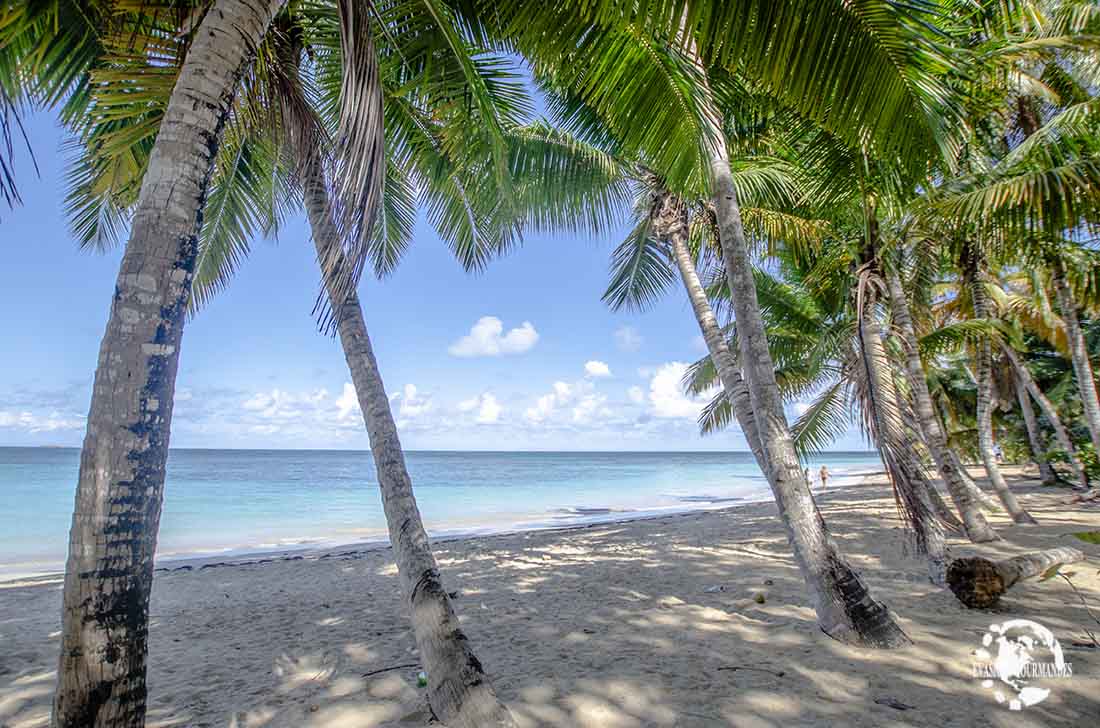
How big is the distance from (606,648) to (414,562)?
1.69 m

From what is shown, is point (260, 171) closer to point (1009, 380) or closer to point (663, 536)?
point (663, 536)

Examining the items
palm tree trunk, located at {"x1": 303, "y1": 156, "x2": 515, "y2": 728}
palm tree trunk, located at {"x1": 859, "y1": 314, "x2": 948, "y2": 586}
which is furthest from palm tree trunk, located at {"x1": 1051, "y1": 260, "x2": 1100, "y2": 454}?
palm tree trunk, located at {"x1": 303, "y1": 156, "x2": 515, "y2": 728}

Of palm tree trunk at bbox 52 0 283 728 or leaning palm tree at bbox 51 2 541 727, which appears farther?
leaning palm tree at bbox 51 2 541 727

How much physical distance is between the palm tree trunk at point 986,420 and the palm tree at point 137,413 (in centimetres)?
1011

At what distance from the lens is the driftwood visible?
155 inches

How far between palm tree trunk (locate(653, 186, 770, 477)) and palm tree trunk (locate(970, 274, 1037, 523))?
5592 mm

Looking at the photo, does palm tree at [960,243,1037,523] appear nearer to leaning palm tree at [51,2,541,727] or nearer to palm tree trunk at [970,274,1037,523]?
palm tree trunk at [970,274,1037,523]

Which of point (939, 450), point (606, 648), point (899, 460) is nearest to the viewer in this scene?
point (606, 648)

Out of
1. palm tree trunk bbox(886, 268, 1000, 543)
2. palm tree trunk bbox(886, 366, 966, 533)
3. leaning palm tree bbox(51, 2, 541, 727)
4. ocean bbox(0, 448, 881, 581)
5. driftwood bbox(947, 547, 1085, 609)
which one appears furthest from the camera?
ocean bbox(0, 448, 881, 581)

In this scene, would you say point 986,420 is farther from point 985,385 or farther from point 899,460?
point 899,460

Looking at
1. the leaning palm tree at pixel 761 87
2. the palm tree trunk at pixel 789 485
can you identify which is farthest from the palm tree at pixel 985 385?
the leaning palm tree at pixel 761 87

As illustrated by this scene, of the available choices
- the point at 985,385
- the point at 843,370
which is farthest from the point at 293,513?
the point at 985,385

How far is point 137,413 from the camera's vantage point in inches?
69.6

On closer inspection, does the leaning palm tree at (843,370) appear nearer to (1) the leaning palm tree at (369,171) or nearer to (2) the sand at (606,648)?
(2) the sand at (606,648)
